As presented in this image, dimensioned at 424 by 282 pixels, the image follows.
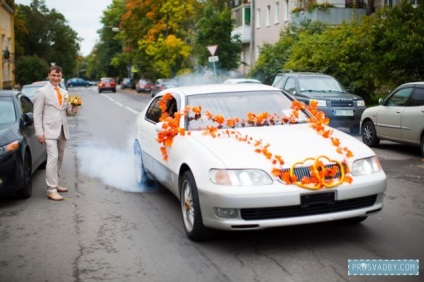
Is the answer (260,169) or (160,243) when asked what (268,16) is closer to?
(160,243)

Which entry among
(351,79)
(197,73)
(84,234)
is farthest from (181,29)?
(84,234)

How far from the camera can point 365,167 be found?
17.6 feet

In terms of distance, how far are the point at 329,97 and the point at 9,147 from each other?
10.3 metres

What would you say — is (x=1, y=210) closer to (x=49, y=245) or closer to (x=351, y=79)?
(x=49, y=245)

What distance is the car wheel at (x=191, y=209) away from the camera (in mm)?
5286

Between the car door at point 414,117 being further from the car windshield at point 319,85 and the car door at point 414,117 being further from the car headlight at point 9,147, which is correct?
the car headlight at point 9,147

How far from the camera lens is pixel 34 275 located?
469cm

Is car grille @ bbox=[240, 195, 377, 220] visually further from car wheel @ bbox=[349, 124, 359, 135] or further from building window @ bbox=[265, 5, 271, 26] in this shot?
building window @ bbox=[265, 5, 271, 26]

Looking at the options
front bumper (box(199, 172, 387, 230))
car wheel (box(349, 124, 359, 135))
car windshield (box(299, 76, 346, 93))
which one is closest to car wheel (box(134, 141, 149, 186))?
front bumper (box(199, 172, 387, 230))

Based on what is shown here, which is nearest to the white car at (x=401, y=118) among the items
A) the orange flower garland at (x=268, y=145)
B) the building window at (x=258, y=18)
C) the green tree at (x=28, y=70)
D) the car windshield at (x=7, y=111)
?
the orange flower garland at (x=268, y=145)

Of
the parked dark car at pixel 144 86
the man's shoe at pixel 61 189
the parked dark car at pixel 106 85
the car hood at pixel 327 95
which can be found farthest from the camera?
the parked dark car at pixel 106 85

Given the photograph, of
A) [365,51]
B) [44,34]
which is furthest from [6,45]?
[365,51]

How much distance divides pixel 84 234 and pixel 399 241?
3.24 m

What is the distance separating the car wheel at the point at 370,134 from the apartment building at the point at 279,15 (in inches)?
501
